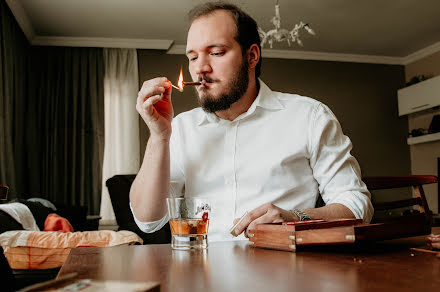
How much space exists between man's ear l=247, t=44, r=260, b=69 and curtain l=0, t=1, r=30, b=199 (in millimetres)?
3097

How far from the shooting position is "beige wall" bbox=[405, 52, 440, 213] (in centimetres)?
596

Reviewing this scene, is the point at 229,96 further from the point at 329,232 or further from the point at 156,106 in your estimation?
the point at 329,232

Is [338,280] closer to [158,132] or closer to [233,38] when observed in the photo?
[158,132]

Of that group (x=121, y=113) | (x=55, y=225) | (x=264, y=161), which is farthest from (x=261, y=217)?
(x=121, y=113)

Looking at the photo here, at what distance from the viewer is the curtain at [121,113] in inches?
213

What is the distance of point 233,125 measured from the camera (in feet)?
4.73

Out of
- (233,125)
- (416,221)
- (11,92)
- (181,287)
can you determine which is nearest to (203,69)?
(233,125)

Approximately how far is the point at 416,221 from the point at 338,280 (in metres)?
0.38

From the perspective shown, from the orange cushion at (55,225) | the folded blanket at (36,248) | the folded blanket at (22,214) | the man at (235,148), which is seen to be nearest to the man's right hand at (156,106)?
the man at (235,148)

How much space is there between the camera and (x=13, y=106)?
4.48 m

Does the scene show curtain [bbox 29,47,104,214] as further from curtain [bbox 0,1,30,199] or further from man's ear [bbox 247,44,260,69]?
man's ear [bbox 247,44,260,69]

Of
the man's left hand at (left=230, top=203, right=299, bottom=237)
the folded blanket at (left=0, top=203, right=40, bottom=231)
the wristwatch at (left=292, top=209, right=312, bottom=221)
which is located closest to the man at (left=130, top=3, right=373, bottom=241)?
the wristwatch at (left=292, top=209, right=312, bottom=221)

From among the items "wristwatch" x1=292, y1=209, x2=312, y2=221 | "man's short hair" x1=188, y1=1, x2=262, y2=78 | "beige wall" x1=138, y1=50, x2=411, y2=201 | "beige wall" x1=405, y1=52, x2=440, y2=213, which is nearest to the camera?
"wristwatch" x1=292, y1=209, x2=312, y2=221

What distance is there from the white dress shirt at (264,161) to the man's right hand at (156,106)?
0.21 metres
